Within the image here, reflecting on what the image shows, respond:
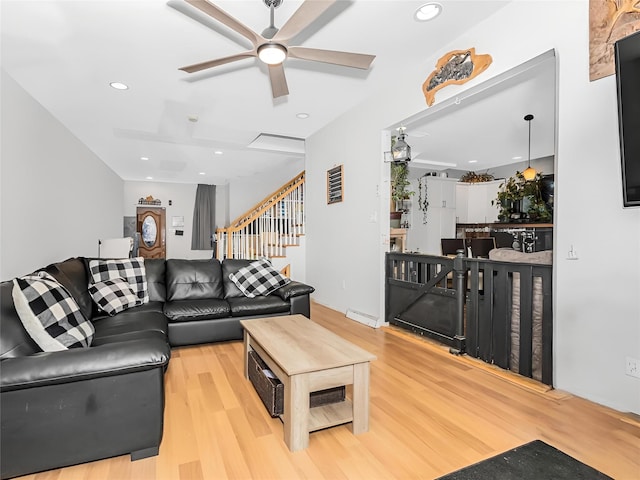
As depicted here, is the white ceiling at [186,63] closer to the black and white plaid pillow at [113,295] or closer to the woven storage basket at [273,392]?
the black and white plaid pillow at [113,295]

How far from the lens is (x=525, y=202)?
6.45 m

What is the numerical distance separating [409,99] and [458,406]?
2.99 meters

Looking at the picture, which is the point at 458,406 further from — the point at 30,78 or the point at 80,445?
the point at 30,78

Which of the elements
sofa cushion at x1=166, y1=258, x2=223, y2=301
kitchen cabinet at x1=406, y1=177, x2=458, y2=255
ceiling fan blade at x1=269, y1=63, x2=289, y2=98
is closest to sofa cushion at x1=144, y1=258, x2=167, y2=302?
sofa cushion at x1=166, y1=258, x2=223, y2=301

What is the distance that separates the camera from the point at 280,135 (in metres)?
5.90

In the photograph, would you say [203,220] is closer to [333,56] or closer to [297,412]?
[333,56]

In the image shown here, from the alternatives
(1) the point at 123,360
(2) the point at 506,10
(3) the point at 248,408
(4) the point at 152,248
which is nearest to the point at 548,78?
(2) the point at 506,10

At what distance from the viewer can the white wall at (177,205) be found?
10195mm

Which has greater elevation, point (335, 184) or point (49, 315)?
Answer: point (335, 184)

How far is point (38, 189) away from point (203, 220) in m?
6.54

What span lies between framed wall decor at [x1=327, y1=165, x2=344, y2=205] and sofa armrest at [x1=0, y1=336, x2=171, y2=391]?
12.0 feet

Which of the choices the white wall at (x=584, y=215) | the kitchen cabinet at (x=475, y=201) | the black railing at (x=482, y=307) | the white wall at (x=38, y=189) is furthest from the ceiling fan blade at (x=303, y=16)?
the kitchen cabinet at (x=475, y=201)

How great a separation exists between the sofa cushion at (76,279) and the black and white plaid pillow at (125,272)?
10 cm

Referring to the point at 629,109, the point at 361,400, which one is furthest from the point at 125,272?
the point at 629,109
